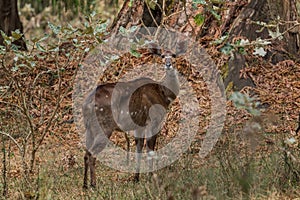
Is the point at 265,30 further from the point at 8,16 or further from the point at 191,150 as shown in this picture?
the point at 8,16

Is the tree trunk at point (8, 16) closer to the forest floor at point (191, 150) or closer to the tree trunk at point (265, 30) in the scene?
the forest floor at point (191, 150)

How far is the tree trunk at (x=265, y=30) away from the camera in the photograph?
32.1ft

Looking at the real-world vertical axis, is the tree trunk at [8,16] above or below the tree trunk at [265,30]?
below

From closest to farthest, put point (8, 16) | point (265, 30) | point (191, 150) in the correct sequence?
point (191, 150) → point (265, 30) → point (8, 16)

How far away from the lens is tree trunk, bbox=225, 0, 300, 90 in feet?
32.1

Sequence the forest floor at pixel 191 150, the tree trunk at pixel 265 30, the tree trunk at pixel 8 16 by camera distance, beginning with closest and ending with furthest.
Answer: the forest floor at pixel 191 150
the tree trunk at pixel 265 30
the tree trunk at pixel 8 16

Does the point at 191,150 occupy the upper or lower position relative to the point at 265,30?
lower

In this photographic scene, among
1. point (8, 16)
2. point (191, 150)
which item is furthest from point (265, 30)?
point (8, 16)

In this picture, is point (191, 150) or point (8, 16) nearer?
point (191, 150)

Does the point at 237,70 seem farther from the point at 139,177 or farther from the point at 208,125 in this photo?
the point at 139,177

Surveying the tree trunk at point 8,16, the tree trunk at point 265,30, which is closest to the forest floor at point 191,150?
the tree trunk at point 265,30

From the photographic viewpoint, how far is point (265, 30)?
33.0 feet

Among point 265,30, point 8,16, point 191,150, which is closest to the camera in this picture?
point 191,150

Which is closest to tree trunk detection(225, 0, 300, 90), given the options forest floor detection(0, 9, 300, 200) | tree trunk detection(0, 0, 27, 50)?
forest floor detection(0, 9, 300, 200)
